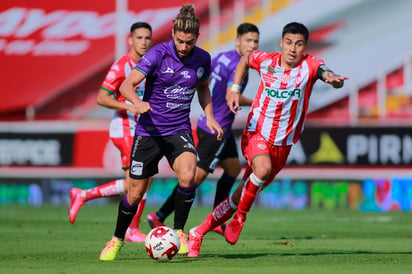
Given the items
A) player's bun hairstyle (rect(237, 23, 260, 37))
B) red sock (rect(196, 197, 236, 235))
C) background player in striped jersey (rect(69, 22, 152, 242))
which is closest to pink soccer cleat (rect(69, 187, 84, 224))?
background player in striped jersey (rect(69, 22, 152, 242))

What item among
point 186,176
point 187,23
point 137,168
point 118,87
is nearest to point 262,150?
point 186,176

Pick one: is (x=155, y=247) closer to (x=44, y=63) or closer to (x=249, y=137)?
(x=249, y=137)

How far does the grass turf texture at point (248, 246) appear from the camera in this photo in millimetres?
7312

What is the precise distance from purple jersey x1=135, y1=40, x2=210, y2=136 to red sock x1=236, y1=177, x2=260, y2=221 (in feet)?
2.77

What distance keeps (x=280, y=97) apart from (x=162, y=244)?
196cm

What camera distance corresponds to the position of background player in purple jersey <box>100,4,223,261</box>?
7891mm

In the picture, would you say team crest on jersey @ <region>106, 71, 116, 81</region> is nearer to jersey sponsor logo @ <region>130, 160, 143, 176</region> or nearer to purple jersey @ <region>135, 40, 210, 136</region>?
purple jersey @ <region>135, 40, 210, 136</region>

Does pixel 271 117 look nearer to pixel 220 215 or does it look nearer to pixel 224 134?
pixel 220 215

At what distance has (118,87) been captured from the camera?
32.8 feet

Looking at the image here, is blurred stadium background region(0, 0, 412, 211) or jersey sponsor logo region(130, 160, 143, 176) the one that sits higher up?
jersey sponsor logo region(130, 160, 143, 176)

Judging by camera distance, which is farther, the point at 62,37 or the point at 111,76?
the point at 62,37

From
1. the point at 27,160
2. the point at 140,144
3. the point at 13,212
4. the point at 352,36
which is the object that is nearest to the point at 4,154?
the point at 27,160

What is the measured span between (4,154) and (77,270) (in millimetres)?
10543

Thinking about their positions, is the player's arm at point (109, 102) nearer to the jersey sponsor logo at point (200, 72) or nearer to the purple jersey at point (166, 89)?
the purple jersey at point (166, 89)
